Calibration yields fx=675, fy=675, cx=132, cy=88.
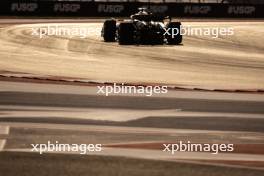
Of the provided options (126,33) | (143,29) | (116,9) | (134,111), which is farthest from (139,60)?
(116,9)

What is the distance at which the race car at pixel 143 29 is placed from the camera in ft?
92.4

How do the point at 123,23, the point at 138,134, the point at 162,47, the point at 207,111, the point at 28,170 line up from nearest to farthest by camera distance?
the point at 28,170
the point at 138,134
the point at 207,111
the point at 123,23
the point at 162,47

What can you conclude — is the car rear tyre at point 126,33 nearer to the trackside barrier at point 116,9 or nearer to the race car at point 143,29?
the race car at point 143,29

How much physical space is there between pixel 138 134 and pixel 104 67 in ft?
36.1

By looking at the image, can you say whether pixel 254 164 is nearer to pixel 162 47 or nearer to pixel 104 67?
pixel 104 67

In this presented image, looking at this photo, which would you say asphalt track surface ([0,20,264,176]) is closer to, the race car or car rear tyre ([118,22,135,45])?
car rear tyre ([118,22,135,45])

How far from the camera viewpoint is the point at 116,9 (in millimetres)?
52656

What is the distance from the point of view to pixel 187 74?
20.3 m

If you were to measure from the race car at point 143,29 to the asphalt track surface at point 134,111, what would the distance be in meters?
1.30

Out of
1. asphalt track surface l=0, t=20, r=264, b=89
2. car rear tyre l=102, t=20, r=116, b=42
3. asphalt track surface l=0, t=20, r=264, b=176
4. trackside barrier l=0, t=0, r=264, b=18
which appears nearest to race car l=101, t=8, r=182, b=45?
car rear tyre l=102, t=20, r=116, b=42

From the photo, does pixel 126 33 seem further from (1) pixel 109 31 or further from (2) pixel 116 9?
(2) pixel 116 9

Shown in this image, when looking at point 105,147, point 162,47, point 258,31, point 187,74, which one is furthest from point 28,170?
point 258,31

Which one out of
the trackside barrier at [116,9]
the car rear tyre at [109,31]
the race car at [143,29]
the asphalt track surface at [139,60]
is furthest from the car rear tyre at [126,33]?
the trackside barrier at [116,9]

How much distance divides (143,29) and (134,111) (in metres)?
15.7
